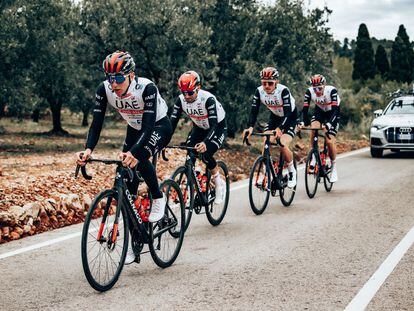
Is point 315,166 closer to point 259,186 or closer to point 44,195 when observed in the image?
point 259,186

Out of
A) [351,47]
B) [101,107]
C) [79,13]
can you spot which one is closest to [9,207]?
[101,107]

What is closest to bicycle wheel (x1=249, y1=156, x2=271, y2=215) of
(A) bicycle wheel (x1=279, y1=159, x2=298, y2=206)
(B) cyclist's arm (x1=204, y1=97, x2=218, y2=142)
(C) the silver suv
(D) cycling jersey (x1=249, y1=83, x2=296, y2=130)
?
(A) bicycle wheel (x1=279, y1=159, x2=298, y2=206)

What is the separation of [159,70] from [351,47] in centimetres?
13661

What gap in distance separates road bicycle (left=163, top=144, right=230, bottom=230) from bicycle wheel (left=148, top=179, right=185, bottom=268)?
0.60 m

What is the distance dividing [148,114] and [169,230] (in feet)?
4.78

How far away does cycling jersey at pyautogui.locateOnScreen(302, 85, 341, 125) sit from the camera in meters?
11.3

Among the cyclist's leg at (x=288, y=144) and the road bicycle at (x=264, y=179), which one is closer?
the road bicycle at (x=264, y=179)

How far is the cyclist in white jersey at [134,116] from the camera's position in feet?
17.9

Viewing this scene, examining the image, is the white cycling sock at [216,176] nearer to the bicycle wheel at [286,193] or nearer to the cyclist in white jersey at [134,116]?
the bicycle wheel at [286,193]

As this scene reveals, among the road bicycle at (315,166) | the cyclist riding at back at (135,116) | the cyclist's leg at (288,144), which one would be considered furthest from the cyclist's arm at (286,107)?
the cyclist riding at back at (135,116)

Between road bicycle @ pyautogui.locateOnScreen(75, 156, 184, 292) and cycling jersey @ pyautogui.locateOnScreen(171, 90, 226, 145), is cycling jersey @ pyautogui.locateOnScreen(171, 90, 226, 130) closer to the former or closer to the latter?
cycling jersey @ pyautogui.locateOnScreen(171, 90, 226, 145)

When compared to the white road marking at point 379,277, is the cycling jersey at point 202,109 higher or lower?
higher

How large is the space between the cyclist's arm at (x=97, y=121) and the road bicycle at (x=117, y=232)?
261mm

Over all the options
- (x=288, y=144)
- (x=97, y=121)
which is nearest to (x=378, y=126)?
(x=288, y=144)
